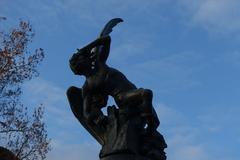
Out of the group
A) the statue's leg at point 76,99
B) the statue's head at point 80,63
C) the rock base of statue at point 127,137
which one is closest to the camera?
the rock base of statue at point 127,137

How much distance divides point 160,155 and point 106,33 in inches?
74.4

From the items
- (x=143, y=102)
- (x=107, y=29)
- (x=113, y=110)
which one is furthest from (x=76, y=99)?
(x=143, y=102)

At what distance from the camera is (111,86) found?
614 centimetres

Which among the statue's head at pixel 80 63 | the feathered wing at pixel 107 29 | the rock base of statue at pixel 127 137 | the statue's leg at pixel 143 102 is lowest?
the rock base of statue at pixel 127 137

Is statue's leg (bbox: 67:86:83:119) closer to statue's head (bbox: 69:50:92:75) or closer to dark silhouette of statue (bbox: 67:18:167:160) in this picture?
dark silhouette of statue (bbox: 67:18:167:160)

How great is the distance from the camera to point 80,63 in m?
6.23

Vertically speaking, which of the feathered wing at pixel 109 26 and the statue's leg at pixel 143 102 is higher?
the feathered wing at pixel 109 26

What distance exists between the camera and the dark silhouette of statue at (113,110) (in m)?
5.80

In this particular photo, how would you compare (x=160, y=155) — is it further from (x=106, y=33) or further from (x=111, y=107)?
(x=106, y=33)

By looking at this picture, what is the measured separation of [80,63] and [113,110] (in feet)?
2.41

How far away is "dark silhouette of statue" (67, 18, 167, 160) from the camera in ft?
19.0

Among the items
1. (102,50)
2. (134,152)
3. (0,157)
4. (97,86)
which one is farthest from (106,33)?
(0,157)

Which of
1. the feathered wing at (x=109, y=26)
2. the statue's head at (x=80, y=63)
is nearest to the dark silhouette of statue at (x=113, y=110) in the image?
the statue's head at (x=80, y=63)

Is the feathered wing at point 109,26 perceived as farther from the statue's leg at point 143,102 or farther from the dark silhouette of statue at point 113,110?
the statue's leg at point 143,102
